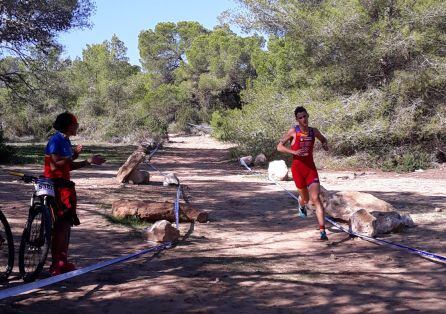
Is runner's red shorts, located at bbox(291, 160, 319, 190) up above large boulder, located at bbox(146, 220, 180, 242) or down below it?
above

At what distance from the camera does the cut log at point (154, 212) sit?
7.99 m

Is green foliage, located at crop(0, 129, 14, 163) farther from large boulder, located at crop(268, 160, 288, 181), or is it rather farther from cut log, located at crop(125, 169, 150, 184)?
large boulder, located at crop(268, 160, 288, 181)

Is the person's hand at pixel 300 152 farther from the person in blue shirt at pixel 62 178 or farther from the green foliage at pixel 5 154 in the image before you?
the green foliage at pixel 5 154

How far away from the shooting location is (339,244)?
670cm

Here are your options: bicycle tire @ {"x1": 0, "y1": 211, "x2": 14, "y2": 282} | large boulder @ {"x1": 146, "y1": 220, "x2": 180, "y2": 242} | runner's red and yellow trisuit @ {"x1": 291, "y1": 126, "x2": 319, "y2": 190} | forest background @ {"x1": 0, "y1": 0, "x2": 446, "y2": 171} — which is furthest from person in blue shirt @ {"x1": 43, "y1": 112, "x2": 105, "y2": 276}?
forest background @ {"x1": 0, "y1": 0, "x2": 446, "y2": 171}

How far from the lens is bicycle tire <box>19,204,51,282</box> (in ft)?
15.5

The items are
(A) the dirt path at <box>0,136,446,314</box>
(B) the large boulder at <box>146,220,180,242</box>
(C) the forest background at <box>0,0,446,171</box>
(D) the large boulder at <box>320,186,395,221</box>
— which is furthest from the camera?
(C) the forest background at <box>0,0,446,171</box>

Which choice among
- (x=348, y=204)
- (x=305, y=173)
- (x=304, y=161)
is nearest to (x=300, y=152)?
(x=304, y=161)

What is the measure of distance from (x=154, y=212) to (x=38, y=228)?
319cm

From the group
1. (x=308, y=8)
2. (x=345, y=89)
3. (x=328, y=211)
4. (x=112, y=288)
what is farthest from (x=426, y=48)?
(x=112, y=288)

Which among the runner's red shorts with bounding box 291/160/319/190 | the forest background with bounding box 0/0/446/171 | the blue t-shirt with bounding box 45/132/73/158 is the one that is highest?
the forest background with bounding box 0/0/446/171

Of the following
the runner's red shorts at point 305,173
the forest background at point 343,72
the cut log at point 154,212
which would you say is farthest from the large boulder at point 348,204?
the forest background at point 343,72

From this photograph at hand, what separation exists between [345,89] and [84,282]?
16475mm

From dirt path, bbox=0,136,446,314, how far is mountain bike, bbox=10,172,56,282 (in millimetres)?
194
